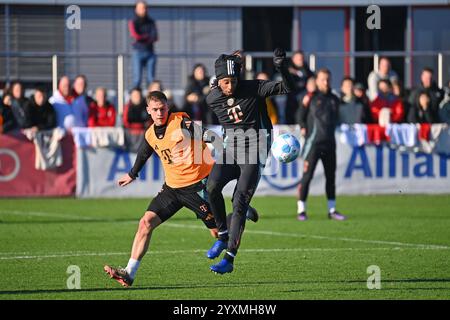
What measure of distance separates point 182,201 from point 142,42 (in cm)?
1301

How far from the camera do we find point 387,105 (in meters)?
24.4

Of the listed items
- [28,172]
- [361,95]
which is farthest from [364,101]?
[28,172]

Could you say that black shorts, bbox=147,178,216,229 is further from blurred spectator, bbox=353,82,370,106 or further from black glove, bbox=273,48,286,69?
blurred spectator, bbox=353,82,370,106

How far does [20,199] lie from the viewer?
23.0 meters

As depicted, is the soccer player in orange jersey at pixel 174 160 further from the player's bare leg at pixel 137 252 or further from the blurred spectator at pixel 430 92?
the blurred spectator at pixel 430 92

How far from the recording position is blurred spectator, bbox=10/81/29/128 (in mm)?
22867

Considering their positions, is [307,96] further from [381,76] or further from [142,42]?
[142,42]

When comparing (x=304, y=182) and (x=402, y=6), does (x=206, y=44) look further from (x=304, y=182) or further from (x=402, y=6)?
(x=304, y=182)

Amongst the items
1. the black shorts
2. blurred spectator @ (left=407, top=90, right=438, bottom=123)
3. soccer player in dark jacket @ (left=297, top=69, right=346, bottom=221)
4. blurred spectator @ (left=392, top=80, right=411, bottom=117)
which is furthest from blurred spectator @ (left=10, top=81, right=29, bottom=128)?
the black shorts

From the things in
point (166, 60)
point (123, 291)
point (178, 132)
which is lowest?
point (123, 291)

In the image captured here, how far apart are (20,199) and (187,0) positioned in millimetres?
8122

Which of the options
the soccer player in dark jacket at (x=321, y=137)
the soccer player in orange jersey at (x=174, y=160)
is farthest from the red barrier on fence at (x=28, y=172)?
the soccer player in orange jersey at (x=174, y=160)
